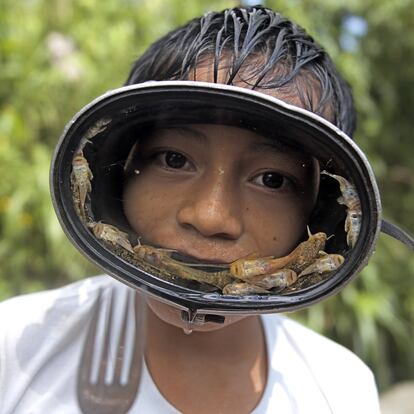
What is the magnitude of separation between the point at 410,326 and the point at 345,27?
1.89 m

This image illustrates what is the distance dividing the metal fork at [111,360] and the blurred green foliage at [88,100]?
5.34 ft

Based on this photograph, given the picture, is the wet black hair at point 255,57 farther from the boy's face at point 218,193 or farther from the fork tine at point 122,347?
the fork tine at point 122,347

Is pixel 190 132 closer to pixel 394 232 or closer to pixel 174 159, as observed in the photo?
pixel 174 159

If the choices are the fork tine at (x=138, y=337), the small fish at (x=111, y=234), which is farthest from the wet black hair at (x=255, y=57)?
the fork tine at (x=138, y=337)

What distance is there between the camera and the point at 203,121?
0.77m

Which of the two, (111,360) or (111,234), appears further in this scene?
(111,360)

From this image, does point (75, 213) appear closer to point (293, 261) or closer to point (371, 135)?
point (293, 261)

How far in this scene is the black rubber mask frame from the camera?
672mm

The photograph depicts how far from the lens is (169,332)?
3.03 ft

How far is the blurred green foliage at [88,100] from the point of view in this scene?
2645 millimetres

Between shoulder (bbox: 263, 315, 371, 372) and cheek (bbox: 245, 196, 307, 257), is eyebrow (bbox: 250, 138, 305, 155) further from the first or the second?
shoulder (bbox: 263, 315, 371, 372)

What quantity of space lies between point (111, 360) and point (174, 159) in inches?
14.5

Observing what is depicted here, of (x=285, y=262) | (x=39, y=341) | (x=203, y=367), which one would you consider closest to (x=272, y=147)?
(x=285, y=262)

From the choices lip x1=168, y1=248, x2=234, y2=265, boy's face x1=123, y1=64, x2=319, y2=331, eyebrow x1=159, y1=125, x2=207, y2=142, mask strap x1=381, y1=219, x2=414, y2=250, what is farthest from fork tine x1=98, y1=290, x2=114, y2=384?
mask strap x1=381, y1=219, x2=414, y2=250
